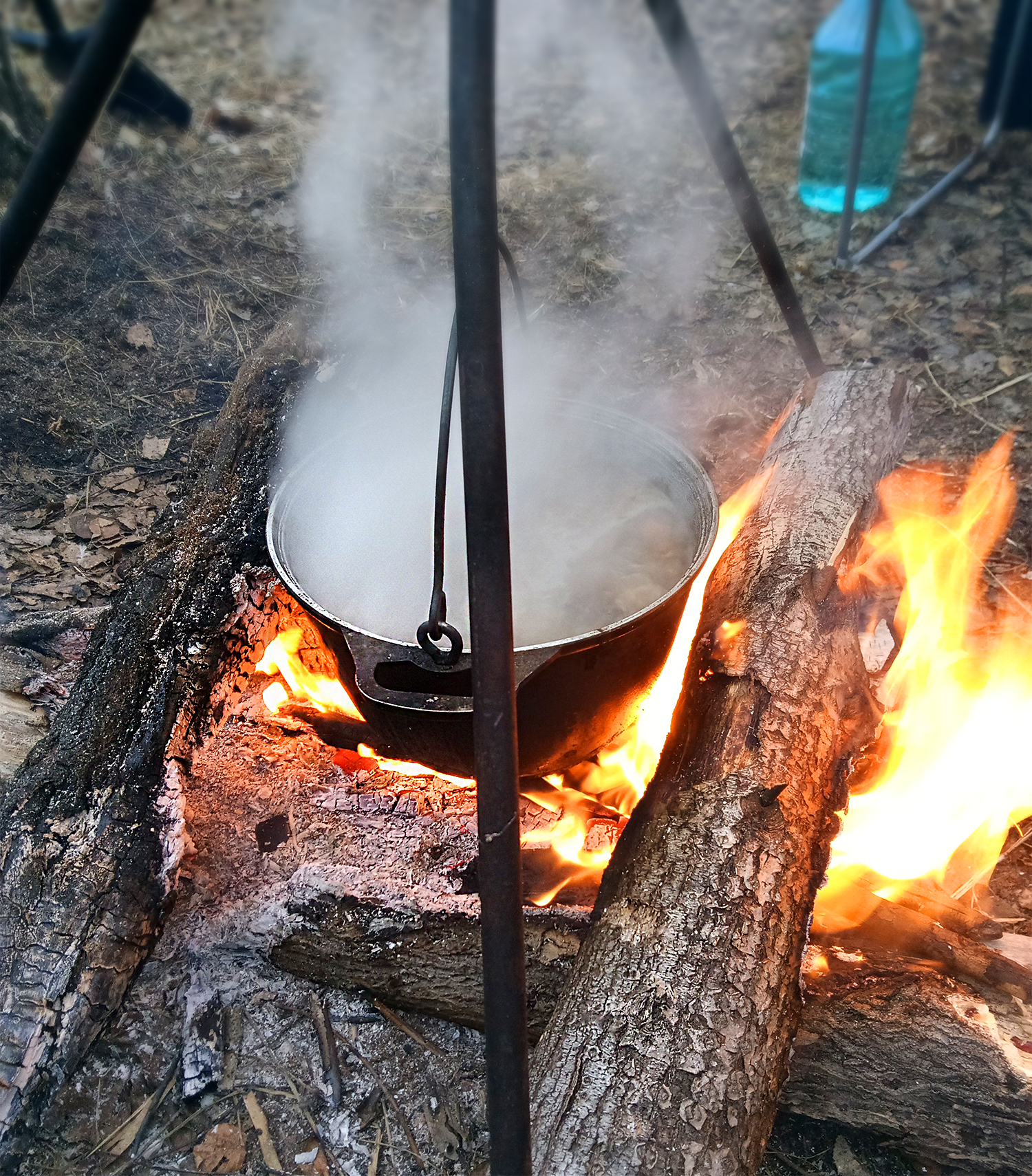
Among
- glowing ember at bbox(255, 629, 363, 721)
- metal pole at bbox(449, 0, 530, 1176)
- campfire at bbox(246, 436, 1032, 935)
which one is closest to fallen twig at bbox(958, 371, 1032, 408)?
campfire at bbox(246, 436, 1032, 935)

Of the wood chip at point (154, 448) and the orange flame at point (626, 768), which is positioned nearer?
the orange flame at point (626, 768)

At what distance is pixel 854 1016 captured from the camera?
1.51 m

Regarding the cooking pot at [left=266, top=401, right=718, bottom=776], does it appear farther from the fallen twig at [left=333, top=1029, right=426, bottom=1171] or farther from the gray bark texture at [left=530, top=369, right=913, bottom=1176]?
the fallen twig at [left=333, top=1029, right=426, bottom=1171]

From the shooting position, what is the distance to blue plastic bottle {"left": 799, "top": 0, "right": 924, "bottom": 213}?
4227mm

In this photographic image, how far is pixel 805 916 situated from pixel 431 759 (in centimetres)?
75

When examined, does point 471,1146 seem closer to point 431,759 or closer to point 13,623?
point 431,759

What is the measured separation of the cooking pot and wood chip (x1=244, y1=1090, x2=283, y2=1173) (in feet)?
2.30

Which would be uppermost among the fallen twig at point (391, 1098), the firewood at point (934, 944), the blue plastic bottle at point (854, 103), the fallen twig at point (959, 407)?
the blue plastic bottle at point (854, 103)

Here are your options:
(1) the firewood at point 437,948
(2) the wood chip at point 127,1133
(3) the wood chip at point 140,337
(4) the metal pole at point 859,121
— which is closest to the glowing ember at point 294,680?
(1) the firewood at point 437,948

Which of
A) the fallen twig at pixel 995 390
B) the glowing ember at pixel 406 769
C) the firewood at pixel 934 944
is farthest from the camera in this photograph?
the fallen twig at pixel 995 390

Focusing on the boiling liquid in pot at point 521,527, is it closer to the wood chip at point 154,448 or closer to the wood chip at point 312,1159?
the wood chip at point 312,1159

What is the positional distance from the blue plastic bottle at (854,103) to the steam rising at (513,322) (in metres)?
0.72

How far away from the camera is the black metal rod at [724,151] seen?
1.30 metres

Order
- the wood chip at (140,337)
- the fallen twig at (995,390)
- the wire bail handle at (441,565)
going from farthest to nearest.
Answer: the wood chip at (140,337) < the fallen twig at (995,390) < the wire bail handle at (441,565)
